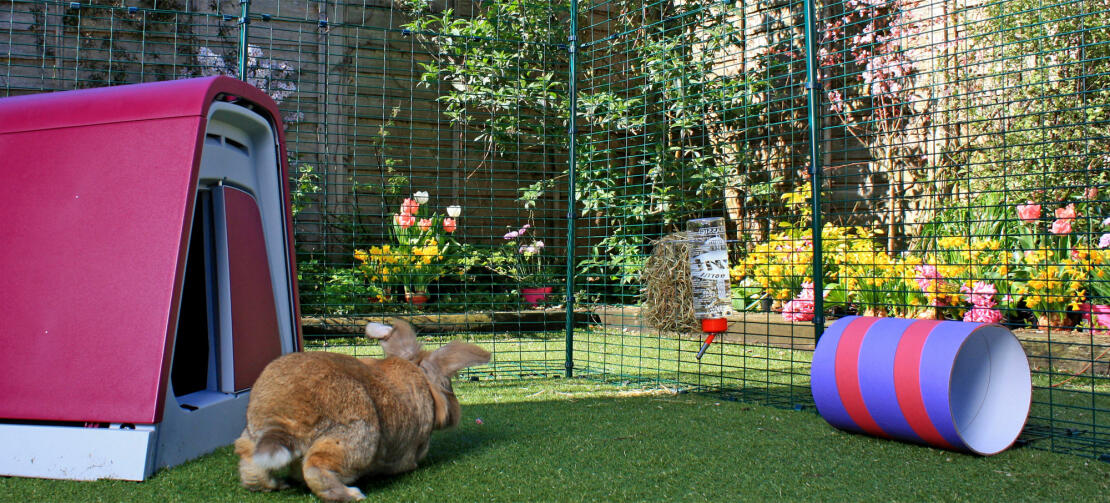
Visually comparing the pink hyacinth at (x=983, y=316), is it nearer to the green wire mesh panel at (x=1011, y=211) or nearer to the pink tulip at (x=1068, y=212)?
the green wire mesh panel at (x=1011, y=211)

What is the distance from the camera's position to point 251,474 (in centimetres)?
188

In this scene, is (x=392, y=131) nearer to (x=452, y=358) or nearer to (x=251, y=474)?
(x=452, y=358)

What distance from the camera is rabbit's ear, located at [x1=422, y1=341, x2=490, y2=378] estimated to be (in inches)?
88.3

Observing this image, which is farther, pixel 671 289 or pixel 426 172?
pixel 426 172

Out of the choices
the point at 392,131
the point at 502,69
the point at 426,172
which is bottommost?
the point at 426,172

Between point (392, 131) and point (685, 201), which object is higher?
point (392, 131)

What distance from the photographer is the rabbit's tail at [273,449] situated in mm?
1718

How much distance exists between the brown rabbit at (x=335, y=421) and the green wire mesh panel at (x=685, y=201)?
202 centimetres

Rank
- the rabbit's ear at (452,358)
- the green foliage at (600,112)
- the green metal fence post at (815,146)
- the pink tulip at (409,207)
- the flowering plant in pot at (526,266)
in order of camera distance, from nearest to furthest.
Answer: the rabbit's ear at (452,358)
the green metal fence post at (815,146)
the green foliage at (600,112)
the pink tulip at (409,207)
the flowering plant in pot at (526,266)

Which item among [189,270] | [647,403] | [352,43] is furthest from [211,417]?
[352,43]

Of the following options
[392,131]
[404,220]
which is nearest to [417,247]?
[404,220]

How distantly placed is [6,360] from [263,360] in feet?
2.60

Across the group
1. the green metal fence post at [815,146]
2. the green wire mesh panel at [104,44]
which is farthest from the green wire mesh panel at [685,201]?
the green wire mesh panel at [104,44]

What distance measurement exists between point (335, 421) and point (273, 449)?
0.55ft
